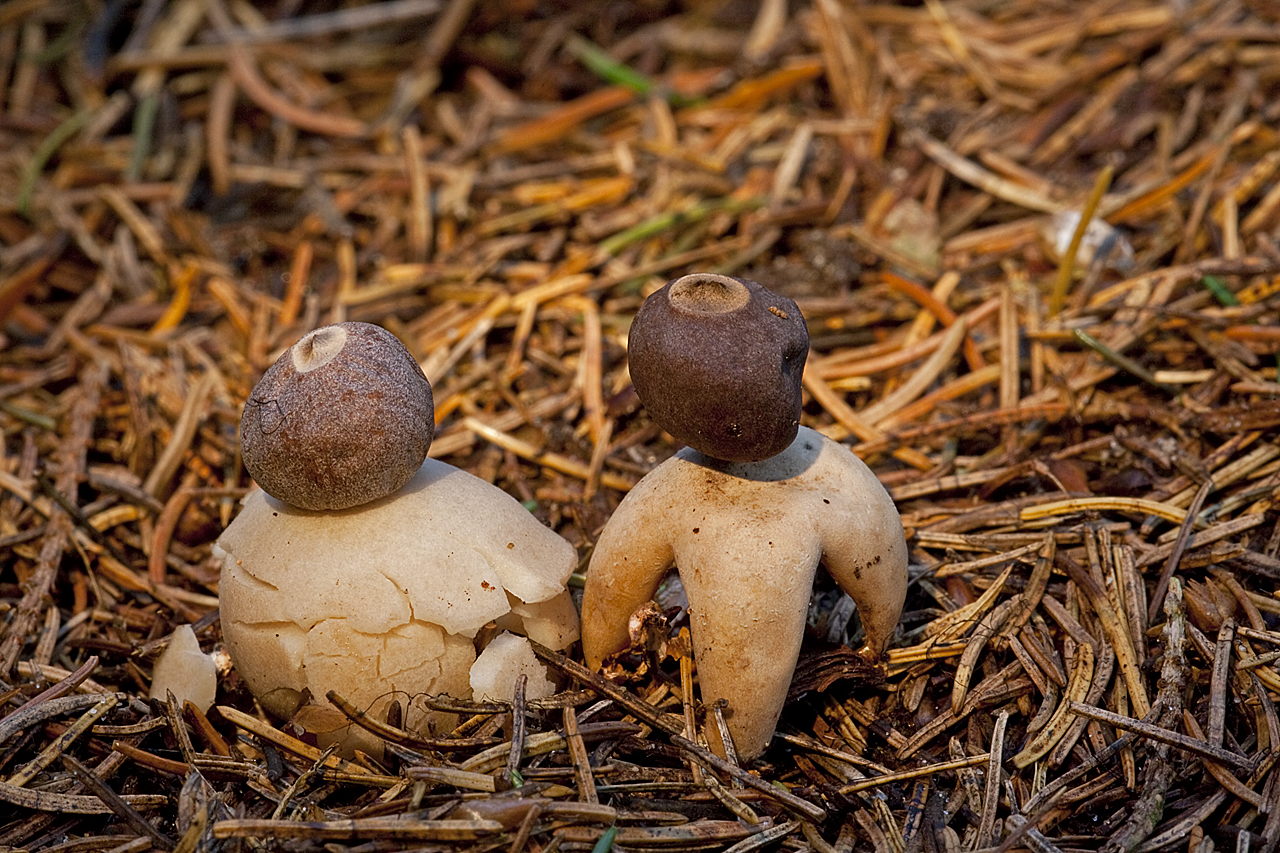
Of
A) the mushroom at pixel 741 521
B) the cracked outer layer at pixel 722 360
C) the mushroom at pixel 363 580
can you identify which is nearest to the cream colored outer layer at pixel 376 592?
the mushroom at pixel 363 580

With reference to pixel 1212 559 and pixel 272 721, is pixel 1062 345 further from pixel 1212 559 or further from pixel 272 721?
pixel 272 721

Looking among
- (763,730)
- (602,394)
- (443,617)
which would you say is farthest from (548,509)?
(763,730)

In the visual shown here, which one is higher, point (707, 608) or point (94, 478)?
point (707, 608)

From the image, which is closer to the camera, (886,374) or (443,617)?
(443,617)

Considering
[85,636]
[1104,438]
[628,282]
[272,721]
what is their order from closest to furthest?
[272,721]
[85,636]
[1104,438]
[628,282]

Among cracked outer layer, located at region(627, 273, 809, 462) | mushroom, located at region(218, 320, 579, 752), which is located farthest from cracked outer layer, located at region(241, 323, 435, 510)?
cracked outer layer, located at region(627, 273, 809, 462)

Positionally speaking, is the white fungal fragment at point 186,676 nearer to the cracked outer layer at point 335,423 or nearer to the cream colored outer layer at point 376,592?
the cream colored outer layer at point 376,592

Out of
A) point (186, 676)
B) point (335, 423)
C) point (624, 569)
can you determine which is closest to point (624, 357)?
point (624, 569)

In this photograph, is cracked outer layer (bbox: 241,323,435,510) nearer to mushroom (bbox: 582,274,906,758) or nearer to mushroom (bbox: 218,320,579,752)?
mushroom (bbox: 218,320,579,752)
